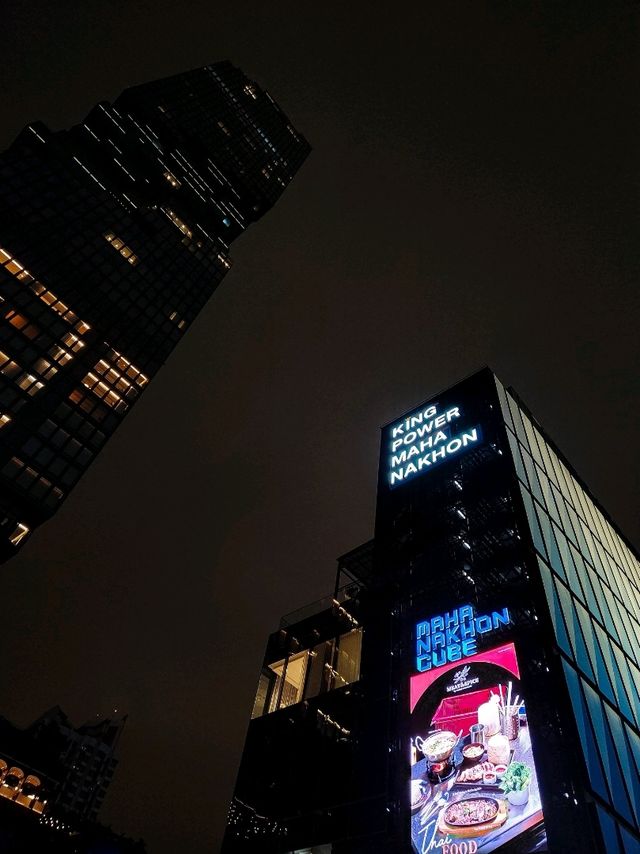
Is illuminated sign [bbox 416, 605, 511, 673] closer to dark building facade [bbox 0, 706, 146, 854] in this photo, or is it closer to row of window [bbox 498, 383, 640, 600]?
row of window [bbox 498, 383, 640, 600]

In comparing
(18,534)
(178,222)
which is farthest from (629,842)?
Result: (178,222)

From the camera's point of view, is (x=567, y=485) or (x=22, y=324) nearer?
(x=567, y=485)

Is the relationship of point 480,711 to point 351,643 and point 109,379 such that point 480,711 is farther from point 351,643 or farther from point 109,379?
point 109,379

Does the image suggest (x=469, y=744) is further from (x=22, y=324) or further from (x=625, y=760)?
(x=22, y=324)

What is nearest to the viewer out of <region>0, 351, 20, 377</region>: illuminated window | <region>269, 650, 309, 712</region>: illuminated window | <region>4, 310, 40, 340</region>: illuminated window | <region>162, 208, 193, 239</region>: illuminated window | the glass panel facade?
the glass panel facade

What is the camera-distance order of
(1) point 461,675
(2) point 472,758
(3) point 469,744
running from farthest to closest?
(1) point 461,675, (3) point 469,744, (2) point 472,758

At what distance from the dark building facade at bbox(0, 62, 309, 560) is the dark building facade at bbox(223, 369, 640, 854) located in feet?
216

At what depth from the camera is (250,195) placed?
616 ft

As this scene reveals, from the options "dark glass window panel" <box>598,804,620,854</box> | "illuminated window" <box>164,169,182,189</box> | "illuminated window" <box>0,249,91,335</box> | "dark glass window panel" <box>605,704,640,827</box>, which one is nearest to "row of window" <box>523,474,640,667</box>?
"dark glass window panel" <box>605,704,640,827</box>

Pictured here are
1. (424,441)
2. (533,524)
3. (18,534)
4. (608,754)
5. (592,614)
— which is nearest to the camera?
(608,754)

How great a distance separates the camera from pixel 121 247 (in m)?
114

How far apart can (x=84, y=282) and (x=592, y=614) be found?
331 feet

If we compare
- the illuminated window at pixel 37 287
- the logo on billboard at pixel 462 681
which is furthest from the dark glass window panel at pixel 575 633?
the illuminated window at pixel 37 287

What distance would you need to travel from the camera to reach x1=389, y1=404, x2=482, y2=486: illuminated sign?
1288 inches
